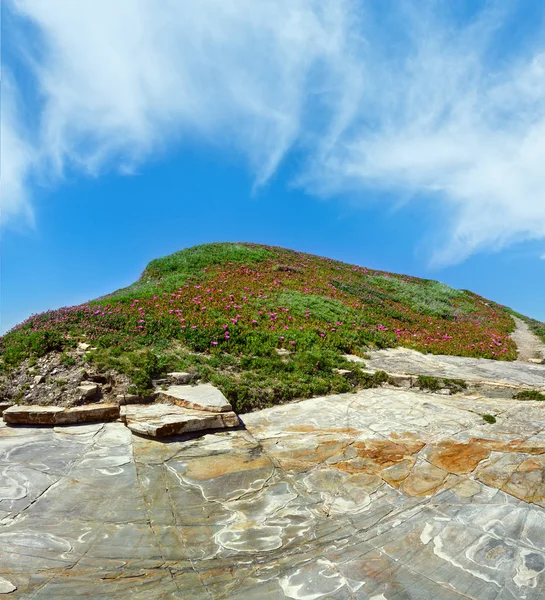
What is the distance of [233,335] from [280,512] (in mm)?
8232

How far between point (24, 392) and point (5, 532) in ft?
16.8

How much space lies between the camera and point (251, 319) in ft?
48.4

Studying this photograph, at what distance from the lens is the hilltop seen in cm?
966

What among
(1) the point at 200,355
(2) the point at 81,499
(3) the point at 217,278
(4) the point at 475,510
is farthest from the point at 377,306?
(2) the point at 81,499

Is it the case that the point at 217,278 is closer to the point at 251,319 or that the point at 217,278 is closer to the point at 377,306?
the point at 251,319

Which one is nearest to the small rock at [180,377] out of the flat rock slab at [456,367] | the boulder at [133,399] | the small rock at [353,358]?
the boulder at [133,399]

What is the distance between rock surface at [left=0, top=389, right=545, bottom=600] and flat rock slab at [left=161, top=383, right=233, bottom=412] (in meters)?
0.75

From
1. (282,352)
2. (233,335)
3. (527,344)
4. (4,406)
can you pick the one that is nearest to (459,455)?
(282,352)

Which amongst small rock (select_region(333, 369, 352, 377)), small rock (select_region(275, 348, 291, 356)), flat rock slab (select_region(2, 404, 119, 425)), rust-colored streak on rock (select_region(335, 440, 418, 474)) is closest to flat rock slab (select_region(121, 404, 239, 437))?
flat rock slab (select_region(2, 404, 119, 425))

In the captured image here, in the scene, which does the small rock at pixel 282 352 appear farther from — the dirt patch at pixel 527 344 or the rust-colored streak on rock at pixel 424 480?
the dirt patch at pixel 527 344

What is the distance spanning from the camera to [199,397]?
→ 859 cm

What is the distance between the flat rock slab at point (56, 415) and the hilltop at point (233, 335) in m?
0.72

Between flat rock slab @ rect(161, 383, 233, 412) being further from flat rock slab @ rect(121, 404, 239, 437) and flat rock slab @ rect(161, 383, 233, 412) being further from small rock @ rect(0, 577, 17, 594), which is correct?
small rock @ rect(0, 577, 17, 594)

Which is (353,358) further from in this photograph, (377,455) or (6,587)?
(6,587)
